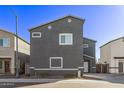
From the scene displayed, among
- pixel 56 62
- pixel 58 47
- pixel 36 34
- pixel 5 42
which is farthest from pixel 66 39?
pixel 5 42

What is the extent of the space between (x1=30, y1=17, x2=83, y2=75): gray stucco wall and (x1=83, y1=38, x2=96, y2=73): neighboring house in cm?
879

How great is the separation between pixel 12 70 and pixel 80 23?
1145cm

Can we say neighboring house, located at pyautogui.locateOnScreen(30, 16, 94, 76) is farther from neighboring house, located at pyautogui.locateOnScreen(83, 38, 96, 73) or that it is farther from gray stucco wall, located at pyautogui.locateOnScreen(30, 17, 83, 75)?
neighboring house, located at pyautogui.locateOnScreen(83, 38, 96, 73)

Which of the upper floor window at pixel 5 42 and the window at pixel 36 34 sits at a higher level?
the window at pixel 36 34

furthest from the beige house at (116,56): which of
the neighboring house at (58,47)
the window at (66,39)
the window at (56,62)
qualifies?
the window at (56,62)

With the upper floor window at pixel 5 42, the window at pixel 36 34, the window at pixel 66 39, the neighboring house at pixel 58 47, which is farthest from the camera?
the upper floor window at pixel 5 42

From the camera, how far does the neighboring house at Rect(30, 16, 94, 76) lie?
31.5 meters

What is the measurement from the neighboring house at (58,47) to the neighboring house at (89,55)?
8826 millimetres

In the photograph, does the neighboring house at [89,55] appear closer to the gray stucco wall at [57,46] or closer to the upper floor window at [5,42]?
the gray stucco wall at [57,46]

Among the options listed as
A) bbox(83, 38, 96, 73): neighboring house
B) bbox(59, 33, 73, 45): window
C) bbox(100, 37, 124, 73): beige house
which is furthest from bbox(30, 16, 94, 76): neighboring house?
bbox(83, 38, 96, 73): neighboring house

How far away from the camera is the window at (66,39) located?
31.7 metres
